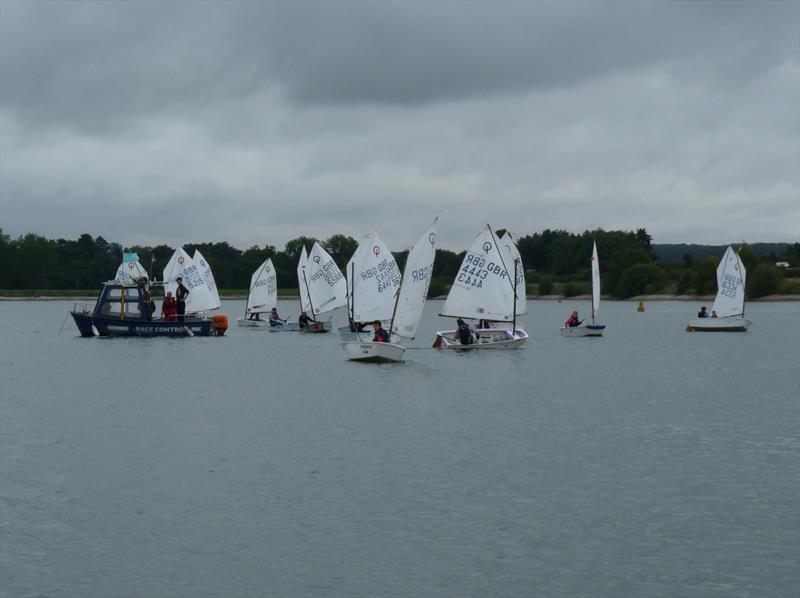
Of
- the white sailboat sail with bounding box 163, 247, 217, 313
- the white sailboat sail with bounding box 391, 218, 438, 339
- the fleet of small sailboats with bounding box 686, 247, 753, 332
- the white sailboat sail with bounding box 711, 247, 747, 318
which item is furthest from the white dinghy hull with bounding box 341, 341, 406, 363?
the fleet of small sailboats with bounding box 686, 247, 753, 332

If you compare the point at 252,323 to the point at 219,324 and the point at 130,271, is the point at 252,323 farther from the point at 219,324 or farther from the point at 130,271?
the point at 219,324

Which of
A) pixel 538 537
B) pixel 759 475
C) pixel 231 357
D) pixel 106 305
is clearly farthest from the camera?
pixel 106 305

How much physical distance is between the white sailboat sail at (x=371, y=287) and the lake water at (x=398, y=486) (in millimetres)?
12366

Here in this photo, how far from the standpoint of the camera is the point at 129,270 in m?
77.2

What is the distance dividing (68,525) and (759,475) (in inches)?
552

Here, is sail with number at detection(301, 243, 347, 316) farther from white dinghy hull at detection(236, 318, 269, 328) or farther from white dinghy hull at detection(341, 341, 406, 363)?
white dinghy hull at detection(341, 341, 406, 363)

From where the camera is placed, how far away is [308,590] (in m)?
15.8

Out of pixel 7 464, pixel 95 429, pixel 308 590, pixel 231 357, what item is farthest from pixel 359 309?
pixel 308 590

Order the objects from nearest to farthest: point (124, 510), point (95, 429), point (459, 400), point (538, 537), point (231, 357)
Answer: point (538, 537)
point (124, 510)
point (95, 429)
point (459, 400)
point (231, 357)

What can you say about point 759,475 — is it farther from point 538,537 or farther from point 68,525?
point 68,525

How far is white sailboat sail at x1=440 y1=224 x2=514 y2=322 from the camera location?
2286 inches

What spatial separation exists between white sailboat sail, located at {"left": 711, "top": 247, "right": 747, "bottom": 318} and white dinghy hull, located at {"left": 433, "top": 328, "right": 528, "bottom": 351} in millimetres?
22258

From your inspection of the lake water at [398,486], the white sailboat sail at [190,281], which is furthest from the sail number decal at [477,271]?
the white sailboat sail at [190,281]

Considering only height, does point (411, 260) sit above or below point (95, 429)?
above
